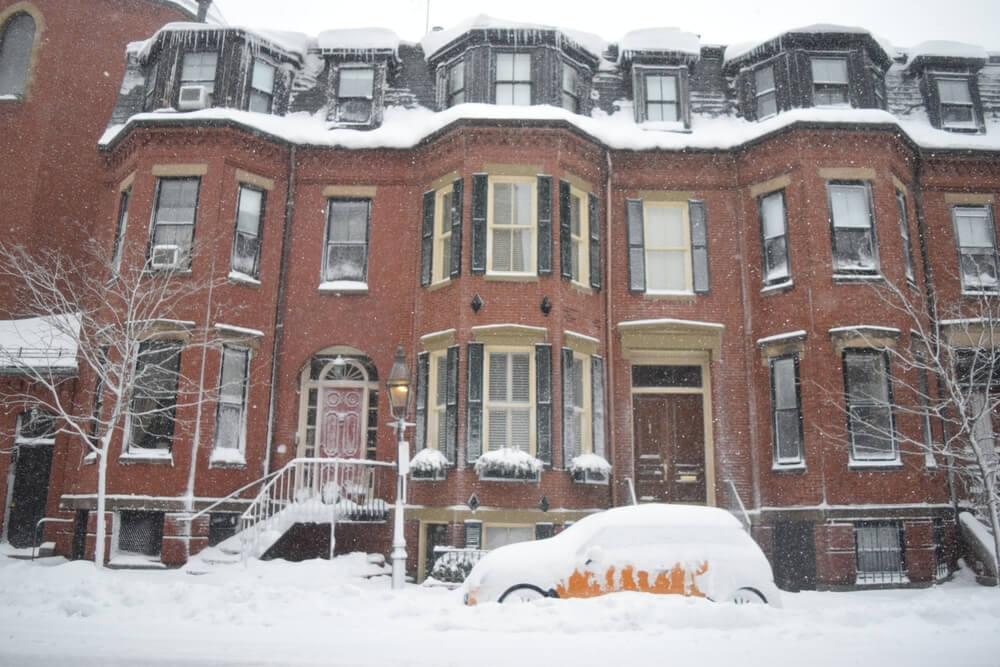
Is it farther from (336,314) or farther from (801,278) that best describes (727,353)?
(336,314)

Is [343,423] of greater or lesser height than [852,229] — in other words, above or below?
below

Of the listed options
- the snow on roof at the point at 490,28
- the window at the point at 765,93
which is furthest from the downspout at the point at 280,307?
the window at the point at 765,93

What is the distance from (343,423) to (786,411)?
8.76 meters

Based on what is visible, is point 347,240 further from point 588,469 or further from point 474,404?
point 588,469

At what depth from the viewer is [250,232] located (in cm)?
1588

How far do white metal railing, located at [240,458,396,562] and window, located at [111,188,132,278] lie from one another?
5.59m

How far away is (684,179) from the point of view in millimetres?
16469

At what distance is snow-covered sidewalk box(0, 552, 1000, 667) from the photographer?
654 centimetres

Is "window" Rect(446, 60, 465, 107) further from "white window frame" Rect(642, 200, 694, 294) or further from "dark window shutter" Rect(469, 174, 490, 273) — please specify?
"white window frame" Rect(642, 200, 694, 294)

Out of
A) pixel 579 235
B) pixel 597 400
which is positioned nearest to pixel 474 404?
pixel 597 400

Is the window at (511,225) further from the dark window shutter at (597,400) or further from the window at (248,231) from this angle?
the window at (248,231)

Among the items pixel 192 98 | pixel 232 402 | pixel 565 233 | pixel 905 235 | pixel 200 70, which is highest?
pixel 200 70

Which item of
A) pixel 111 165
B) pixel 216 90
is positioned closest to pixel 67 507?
pixel 111 165

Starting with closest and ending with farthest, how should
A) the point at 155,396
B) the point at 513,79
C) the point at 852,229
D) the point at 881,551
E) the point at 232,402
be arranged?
the point at 881,551, the point at 155,396, the point at 232,402, the point at 852,229, the point at 513,79
